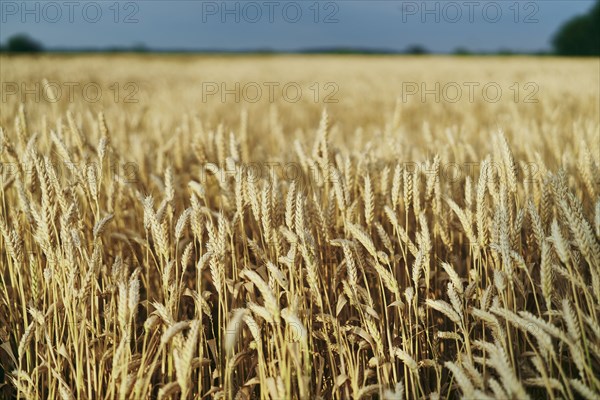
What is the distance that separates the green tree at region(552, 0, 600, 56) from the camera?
51784 millimetres

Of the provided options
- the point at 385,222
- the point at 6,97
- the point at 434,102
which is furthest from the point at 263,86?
the point at 385,222

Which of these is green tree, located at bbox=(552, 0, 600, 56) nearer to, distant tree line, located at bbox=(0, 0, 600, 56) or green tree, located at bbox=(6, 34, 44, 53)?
distant tree line, located at bbox=(0, 0, 600, 56)

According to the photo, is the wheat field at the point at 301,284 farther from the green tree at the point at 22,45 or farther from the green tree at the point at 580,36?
the green tree at the point at 22,45

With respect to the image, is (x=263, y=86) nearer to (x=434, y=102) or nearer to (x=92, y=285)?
(x=434, y=102)

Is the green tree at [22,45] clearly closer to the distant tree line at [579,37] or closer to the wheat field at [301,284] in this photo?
the distant tree line at [579,37]

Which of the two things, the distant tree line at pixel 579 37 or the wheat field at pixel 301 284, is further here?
the distant tree line at pixel 579 37

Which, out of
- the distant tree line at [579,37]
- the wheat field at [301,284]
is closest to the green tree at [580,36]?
the distant tree line at [579,37]

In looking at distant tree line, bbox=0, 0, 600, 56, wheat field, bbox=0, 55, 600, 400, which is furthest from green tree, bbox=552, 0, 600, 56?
wheat field, bbox=0, 55, 600, 400

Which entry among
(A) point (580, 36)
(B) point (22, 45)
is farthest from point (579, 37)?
(B) point (22, 45)

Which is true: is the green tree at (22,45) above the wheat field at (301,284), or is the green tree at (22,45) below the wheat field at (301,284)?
above

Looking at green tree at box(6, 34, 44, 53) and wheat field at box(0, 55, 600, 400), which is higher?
green tree at box(6, 34, 44, 53)

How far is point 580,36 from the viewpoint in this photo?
53.6m

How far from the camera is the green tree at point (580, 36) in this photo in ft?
170

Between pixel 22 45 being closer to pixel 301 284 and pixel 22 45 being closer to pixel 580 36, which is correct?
pixel 580 36
